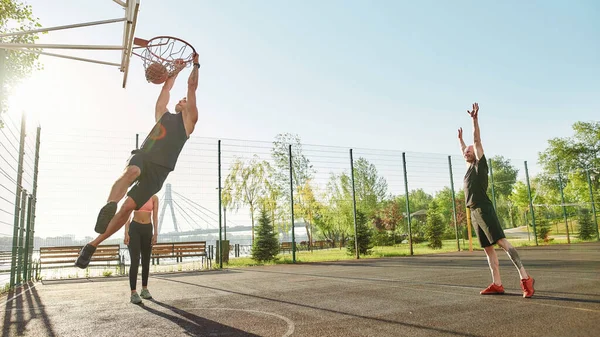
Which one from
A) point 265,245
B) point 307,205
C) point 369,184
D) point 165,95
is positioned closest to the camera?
point 165,95

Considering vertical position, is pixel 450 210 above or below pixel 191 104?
below

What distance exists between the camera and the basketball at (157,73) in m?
4.80

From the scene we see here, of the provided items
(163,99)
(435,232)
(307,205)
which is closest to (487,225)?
(163,99)

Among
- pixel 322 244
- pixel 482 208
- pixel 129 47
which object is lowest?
pixel 322 244

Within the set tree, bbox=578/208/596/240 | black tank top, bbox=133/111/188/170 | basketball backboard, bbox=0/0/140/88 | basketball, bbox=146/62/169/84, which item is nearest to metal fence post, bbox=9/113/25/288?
basketball backboard, bbox=0/0/140/88

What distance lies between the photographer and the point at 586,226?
21.5 m

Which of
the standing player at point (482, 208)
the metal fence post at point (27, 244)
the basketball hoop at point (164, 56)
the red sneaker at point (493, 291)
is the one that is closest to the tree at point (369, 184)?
the metal fence post at point (27, 244)

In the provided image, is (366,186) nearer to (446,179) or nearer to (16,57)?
(446,179)

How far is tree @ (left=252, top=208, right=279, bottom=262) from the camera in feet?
42.7

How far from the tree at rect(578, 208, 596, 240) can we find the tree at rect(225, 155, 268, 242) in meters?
18.8

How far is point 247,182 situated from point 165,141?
61.2 feet

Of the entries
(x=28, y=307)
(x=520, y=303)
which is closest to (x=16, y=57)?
(x=28, y=307)

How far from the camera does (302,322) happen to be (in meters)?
3.42

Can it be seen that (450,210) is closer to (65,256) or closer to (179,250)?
(179,250)
